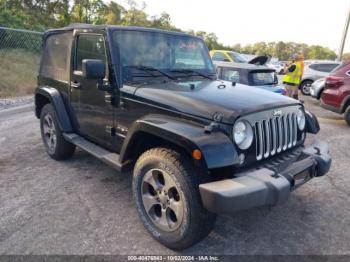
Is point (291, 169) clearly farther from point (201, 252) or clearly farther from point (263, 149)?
point (201, 252)

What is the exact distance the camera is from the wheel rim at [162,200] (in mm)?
2715

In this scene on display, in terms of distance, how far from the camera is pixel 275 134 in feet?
9.70

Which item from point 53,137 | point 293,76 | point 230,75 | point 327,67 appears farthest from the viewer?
point 327,67

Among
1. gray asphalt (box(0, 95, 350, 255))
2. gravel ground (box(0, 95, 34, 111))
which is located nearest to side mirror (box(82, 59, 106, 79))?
gray asphalt (box(0, 95, 350, 255))

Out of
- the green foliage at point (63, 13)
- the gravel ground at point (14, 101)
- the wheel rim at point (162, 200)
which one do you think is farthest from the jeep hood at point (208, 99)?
the green foliage at point (63, 13)

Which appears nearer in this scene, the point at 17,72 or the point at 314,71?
the point at 17,72

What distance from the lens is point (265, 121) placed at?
285cm

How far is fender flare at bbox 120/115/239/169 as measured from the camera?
241 centimetres

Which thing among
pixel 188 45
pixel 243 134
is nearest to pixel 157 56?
pixel 188 45

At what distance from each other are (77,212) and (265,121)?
83.4 inches

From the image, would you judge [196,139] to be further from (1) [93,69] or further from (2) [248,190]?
(1) [93,69]

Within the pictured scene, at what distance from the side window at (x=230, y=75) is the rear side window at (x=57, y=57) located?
14.9 ft

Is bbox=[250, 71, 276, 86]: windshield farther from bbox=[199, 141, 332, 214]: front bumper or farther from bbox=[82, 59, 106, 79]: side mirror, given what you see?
bbox=[199, 141, 332, 214]: front bumper

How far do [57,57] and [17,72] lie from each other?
7.72 meters
